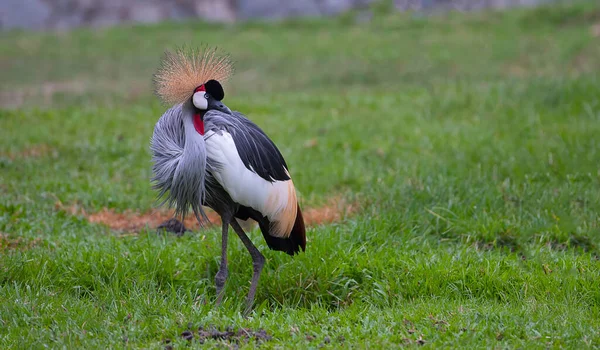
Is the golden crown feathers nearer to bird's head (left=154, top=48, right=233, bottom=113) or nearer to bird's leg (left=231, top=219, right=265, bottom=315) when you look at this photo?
bird's head (left=154, top=48, right=233, bottom=113)

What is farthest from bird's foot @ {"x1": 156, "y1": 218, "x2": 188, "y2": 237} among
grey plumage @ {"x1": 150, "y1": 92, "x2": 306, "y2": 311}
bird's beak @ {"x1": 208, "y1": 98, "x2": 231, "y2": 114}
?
bird's beak @ {"x1": 208, "y1": 98, "x2": 231, "y2": 114}

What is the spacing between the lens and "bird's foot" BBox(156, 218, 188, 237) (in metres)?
5.55

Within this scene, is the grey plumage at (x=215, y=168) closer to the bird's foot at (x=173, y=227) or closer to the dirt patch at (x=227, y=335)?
the dirt patch at (x=227, y=335)

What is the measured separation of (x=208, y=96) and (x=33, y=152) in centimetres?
394

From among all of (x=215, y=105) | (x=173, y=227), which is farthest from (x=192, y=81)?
(x=173, y=227)

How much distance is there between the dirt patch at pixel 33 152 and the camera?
731cm

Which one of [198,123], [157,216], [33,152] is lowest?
[157,216]

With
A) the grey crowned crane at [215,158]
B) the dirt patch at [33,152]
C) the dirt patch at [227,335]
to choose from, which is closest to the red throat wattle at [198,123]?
the grey crowned crane at [215,158]

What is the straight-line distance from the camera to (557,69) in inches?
467

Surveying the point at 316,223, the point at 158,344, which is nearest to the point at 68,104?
the point at 316,223

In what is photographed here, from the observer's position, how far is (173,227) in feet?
18.3

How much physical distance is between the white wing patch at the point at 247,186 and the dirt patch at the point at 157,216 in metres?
1.23

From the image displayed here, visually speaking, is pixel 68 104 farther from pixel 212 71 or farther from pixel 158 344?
pixel 158 344

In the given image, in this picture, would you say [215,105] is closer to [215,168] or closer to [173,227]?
[215,168]
